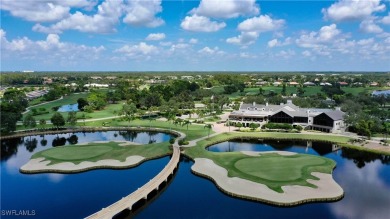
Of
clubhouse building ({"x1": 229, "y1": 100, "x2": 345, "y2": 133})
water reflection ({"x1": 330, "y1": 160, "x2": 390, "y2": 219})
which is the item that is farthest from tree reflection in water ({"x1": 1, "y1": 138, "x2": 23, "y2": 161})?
water reflection ({"x1": 330, "y1": 160, "x2": 390, "y2": 219})

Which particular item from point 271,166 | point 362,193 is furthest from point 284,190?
point 362,193

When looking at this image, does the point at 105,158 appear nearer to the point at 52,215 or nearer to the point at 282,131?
the point at 52,215

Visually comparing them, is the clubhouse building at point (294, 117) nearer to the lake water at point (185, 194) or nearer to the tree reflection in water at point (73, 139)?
the lake water at point (185, 194)

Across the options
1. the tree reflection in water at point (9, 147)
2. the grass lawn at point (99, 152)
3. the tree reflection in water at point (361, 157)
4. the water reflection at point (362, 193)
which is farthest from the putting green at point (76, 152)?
the tree reflection in water at point (361, 157)

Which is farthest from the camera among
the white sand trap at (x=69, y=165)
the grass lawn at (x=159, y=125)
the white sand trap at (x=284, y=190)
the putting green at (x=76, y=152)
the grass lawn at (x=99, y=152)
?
the grass lawn at (x=159, y=125)

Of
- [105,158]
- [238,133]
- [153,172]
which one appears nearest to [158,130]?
[238,133]

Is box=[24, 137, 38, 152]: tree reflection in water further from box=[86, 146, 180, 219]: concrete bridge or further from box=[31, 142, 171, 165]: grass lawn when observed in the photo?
box=[86, 146, 180, 219]: concrete bridge
